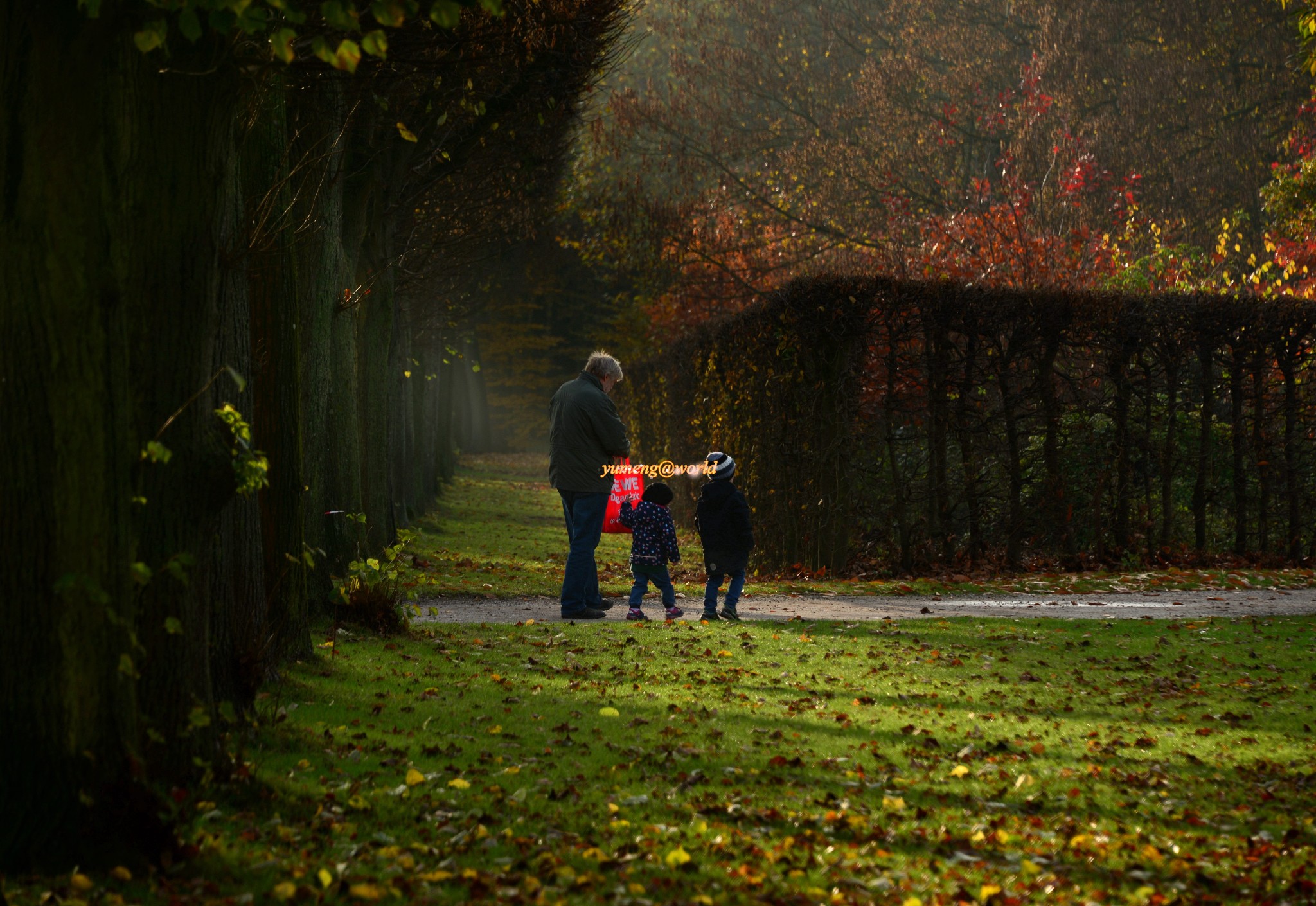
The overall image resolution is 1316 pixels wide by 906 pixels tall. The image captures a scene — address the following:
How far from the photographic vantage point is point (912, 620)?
10.6 meters

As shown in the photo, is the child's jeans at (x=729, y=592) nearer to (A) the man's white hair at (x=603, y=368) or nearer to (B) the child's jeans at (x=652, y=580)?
(B) the child's jeans at (x=652, y=580)

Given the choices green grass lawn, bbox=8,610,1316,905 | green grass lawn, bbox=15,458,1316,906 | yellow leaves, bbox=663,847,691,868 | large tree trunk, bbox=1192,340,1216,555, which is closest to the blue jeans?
green grass lawn, bbox=15,458,1316,906

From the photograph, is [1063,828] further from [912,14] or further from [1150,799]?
[912,14]

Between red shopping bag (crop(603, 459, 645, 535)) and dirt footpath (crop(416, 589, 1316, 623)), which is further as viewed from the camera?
red shopping bag (crop(603, 459, 645, 535))

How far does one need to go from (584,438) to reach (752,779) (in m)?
5.18

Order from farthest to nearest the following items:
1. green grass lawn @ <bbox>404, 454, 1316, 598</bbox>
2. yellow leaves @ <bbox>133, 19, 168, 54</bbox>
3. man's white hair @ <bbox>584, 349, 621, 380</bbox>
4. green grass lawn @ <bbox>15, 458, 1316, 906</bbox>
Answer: green grass lawn @ <bbox>404, 454, 1316, 598</bbox> → man's white hair @ <bbox>584, 349, 621, 380</bbox> → green grass lawn @ <bbox>15, 458, 1316, 906</bbox> → yellow leaves @ <bbox>133, 19, 168, 54</bbox>

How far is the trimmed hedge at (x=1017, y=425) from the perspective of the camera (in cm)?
1457

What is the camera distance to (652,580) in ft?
35.0

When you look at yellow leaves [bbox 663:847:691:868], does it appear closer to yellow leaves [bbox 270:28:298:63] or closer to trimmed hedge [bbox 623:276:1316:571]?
yellow leaves [bbox 270:28:298:63]

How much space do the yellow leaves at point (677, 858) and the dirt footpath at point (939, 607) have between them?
6.28m

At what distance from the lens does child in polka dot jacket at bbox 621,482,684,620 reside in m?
10.6

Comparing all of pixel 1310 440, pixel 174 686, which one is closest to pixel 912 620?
pixel 174 686

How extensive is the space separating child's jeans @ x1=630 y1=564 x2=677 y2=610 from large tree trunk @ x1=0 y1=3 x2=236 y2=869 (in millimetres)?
6442

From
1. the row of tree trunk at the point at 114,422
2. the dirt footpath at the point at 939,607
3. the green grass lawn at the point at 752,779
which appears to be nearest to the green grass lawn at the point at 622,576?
the dirt footpath at the point at 939,607
